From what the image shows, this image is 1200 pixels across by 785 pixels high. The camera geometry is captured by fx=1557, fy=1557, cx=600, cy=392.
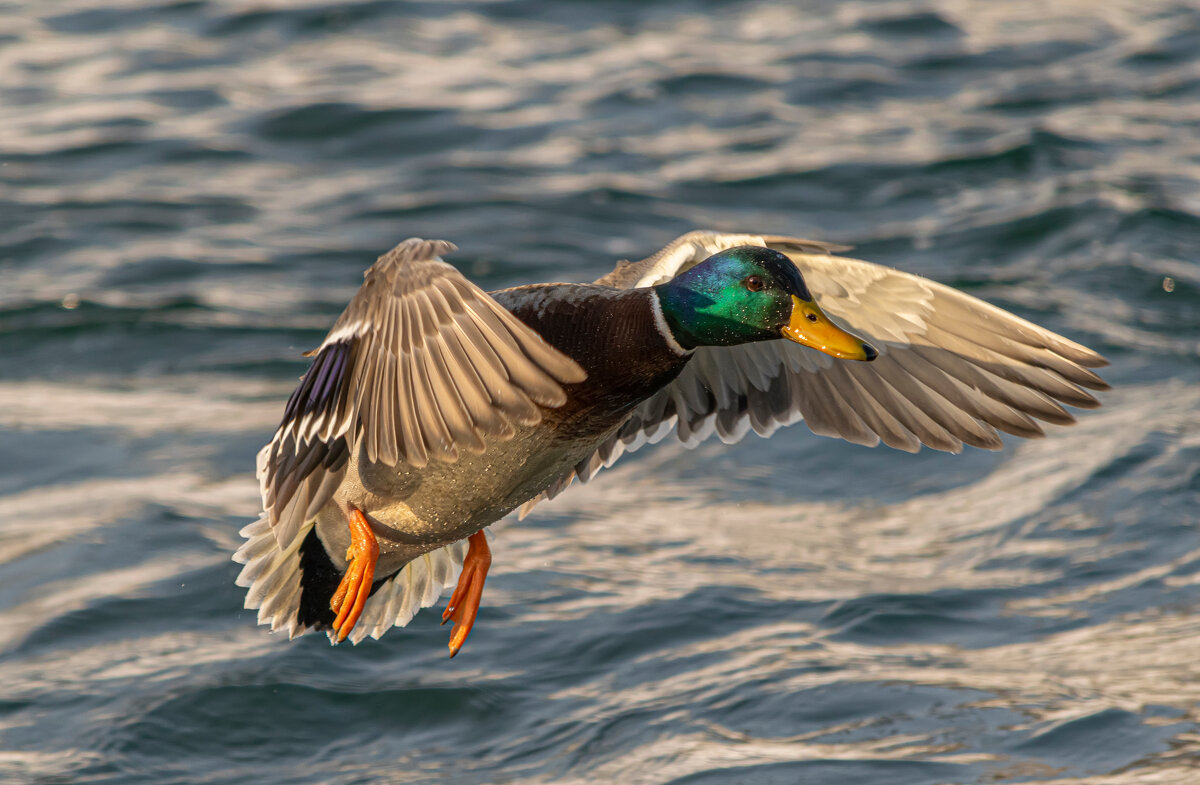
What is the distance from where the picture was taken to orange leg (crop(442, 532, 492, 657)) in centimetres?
483

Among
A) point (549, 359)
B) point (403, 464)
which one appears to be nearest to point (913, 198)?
point (403, 464)

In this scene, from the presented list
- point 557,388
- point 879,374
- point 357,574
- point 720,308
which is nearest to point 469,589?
point 357,574

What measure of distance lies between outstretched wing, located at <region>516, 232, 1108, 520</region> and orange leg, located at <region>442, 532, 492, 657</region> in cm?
31

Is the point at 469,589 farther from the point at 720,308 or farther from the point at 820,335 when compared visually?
the point at 820,335

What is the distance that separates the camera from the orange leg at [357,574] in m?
4.41

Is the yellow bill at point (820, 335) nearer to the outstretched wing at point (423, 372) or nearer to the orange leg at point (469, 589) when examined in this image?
the outstretched wing at point (423, 372)

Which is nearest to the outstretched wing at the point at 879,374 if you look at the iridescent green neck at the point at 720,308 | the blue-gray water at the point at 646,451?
the iridescent green neck at the point at 720,308

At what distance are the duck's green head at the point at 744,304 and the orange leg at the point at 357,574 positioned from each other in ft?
3.54

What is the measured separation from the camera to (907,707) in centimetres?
563

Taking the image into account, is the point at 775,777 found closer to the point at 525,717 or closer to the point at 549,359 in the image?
the point at 525,717

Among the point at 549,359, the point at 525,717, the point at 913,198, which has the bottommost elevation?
the point at 525,717

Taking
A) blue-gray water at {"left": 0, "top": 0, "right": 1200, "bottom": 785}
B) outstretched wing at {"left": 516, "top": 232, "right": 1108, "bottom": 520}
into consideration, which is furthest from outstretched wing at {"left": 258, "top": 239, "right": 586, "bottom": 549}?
blue-gray water at {"left": 0, "top": 0, "right": 1200, "bottom": 785}

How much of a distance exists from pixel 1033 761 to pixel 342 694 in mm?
2537

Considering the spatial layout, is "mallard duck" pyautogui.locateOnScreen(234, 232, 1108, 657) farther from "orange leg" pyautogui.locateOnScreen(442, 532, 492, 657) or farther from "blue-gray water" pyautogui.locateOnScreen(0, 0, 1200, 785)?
"blue-gray water" pyautogui.locateOnScreen(0, 0, 1200, 785)
